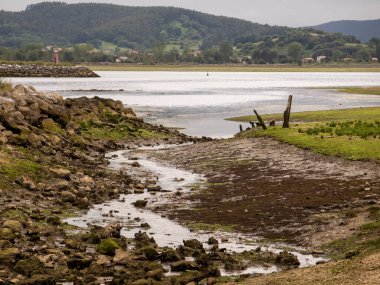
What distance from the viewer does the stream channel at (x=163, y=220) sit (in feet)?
78.6

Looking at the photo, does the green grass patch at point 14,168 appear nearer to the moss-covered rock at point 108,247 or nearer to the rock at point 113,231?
the rock at point 113,231

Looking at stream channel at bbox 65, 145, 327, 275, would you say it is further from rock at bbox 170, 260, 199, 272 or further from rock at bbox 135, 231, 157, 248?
rock at bbox 170, 260, 199, 272

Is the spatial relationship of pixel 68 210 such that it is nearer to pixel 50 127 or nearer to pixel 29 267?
pixel 29 267

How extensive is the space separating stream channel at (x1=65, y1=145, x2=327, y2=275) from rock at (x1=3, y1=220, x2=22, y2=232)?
2928 millimetres

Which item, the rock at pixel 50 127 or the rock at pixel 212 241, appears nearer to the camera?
the rock at pixel 212 241

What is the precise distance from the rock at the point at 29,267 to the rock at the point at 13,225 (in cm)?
383

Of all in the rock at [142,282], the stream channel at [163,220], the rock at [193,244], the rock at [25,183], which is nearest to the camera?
the rock at [142,282]

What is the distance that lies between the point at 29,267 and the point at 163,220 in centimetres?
951

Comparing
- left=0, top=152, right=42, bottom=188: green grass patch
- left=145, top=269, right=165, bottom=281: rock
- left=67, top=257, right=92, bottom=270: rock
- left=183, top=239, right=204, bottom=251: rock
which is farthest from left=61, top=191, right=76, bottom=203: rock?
left=145, top=269, right=165, bottom=281: rock

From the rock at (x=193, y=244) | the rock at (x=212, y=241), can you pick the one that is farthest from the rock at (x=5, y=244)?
the rock at (x=212, y=241)

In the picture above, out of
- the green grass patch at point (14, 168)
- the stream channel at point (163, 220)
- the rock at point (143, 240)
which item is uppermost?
the green grass patch at point (14, 168)

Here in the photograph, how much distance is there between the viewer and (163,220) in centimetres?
2891

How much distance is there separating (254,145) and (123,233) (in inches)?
882

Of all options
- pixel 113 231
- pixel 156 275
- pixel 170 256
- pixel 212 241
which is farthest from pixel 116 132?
pixel 156 275
